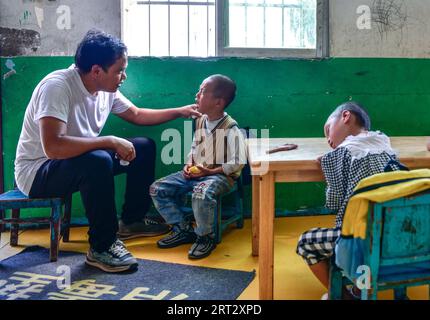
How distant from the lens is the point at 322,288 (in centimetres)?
221

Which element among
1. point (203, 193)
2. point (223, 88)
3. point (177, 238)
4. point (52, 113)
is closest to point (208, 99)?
point (223, 88)

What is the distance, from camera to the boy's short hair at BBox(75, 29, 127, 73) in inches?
98.5

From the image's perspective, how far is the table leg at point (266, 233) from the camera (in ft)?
6.20

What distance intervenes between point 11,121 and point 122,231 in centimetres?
105

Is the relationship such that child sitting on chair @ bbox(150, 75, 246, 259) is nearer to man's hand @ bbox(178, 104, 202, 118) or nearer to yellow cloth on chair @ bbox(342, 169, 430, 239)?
man's hand @ bbox(178, 104, 202, 118)

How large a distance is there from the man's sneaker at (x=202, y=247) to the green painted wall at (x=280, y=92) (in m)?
0.77

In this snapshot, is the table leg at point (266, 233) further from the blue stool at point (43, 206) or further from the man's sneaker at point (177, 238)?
the blue stool at point (43, 206)

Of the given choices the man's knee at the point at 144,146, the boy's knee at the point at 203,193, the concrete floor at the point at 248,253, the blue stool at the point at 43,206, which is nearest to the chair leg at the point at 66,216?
the concrete floor at the point at 248,253

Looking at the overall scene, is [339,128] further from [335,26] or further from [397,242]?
[335,26]

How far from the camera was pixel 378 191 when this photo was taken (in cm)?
144

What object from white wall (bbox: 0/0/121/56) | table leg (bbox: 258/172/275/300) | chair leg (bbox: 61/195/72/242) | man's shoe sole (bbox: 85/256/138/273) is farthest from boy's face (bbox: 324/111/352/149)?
white wall (bbox: 0/0/121/56)

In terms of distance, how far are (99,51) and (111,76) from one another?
147 mm
